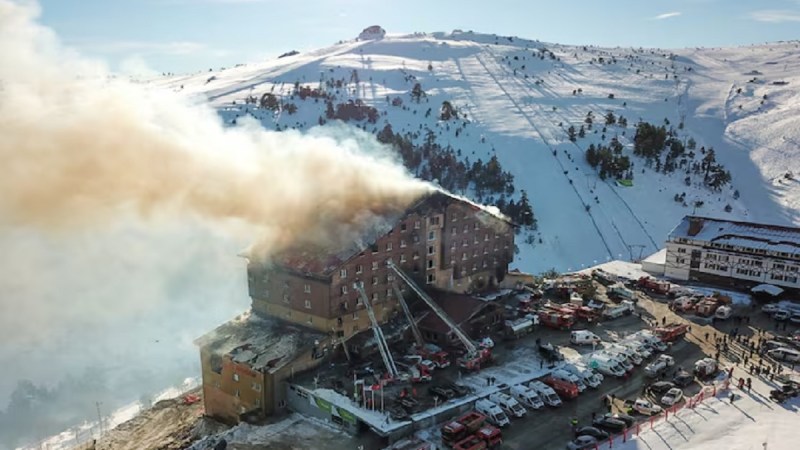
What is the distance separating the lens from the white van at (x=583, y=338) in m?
41.0

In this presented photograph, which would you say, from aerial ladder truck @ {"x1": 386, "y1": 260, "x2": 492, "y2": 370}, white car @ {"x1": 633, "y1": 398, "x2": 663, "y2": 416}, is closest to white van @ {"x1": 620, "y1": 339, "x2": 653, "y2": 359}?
white car @ {"x1": 633, "y1": 398, "x2": 663, "y2": 416}

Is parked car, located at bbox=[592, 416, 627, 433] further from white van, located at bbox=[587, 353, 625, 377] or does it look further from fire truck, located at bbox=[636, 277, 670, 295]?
fire truck, located at bbox=[636, 277, 670, 295]

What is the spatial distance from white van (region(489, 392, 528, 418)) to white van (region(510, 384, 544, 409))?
0.47 metres

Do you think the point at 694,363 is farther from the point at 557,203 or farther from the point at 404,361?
the point at 557,203

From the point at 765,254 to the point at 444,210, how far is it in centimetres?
2585

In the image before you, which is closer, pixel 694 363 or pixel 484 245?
pixel 694 363

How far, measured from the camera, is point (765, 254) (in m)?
49.8

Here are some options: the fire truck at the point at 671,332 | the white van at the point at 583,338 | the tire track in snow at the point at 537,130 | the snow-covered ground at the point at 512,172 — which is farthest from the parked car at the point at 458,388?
the tire track in snow at the point at 537,130

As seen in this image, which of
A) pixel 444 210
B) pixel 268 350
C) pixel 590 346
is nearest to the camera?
pixel 268 350

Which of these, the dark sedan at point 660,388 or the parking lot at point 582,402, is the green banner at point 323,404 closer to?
the parking lot at point 582,402

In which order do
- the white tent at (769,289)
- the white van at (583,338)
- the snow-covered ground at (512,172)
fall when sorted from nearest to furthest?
the white van at (583,338) < the white tent at (769,289) < the snow-covered ground at (512,172)

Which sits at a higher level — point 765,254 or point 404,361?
point 765,254

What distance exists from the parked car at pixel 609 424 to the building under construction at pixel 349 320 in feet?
27.1

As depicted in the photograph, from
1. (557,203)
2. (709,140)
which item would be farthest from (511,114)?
(557,203)
